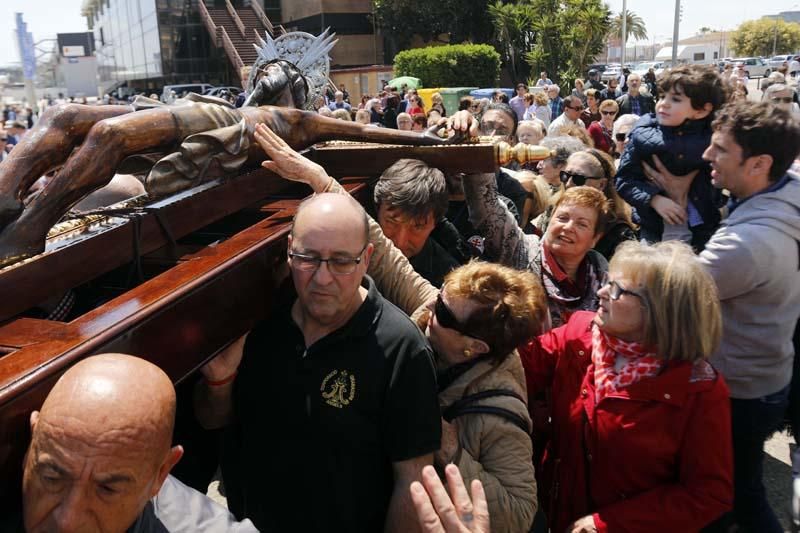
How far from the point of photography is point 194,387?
197 cm

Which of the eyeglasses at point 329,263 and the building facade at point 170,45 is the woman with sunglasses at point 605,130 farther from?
the building facade at point 170,45

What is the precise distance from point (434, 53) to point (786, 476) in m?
24.8

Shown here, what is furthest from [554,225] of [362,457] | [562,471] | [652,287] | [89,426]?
[89,426]

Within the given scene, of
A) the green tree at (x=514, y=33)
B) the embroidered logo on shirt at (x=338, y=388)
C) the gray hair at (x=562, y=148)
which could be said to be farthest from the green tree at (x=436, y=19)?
the embroidered logo on shirt at (x=338, y=388)

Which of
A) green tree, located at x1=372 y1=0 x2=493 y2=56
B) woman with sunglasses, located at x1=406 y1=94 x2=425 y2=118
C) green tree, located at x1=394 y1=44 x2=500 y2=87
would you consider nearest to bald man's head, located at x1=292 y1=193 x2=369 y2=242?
woman with sunglasses, located at x1=406 y1=94 x2=425 y2=118

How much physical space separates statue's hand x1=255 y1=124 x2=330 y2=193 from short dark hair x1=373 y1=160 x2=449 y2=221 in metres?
0.36

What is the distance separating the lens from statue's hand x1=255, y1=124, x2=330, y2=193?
6.88ft

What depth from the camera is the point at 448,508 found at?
134 centimetres

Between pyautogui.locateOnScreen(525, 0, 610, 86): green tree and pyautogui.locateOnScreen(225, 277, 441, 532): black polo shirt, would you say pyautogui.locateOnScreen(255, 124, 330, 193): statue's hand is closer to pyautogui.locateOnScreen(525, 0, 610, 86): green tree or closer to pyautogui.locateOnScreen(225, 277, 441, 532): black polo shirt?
pyautogui.locateOnScreen(225, 277, 441, 532): black polo shirt

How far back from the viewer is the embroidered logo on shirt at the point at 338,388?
1719mm

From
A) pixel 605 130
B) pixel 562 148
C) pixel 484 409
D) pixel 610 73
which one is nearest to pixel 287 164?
pixel 484 409

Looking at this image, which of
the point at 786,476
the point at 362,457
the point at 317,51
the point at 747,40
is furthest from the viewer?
the point at 747,40

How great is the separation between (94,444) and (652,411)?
151 centimetres

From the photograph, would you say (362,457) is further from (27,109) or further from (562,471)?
(27,109)
